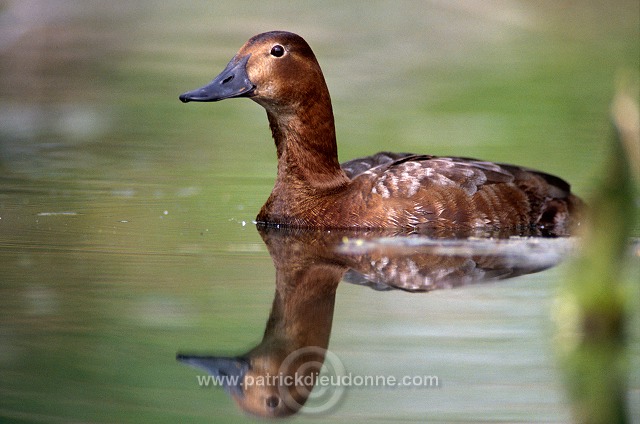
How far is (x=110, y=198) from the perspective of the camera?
8688 millimetres

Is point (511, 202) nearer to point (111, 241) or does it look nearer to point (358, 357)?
point (111, 241)

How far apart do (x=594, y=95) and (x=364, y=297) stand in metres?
9.08

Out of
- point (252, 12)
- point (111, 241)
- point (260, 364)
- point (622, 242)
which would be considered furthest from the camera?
point (252, 12)

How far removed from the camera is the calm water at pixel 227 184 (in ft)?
14.9

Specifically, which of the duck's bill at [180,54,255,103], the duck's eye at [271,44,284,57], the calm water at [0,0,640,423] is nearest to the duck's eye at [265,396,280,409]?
the calm water at [0,0,640,423]

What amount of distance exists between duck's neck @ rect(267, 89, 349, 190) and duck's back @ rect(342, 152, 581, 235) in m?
0.22

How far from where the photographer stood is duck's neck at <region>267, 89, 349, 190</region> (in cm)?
784

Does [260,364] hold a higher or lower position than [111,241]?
higher

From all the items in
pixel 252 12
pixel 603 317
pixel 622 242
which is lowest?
pixel 252 12

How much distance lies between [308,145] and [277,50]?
24.8 inches

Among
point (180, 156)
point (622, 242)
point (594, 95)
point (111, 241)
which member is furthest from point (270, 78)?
point (594, 95)

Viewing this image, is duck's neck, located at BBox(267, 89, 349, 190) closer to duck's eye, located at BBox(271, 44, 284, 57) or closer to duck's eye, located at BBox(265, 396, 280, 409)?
duck's eye, located at BBox(271, 44, 284, 57)

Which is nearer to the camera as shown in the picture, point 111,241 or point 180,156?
point 111,241

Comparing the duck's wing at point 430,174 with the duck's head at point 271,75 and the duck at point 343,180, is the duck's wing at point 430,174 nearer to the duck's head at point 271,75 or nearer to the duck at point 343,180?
the duck at point 343,180
